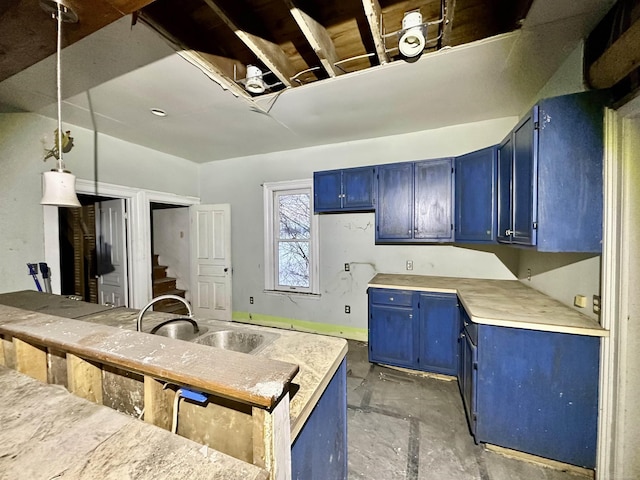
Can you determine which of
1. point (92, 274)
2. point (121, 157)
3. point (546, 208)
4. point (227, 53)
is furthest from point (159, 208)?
point (546, 208)

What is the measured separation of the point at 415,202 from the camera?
283 cm

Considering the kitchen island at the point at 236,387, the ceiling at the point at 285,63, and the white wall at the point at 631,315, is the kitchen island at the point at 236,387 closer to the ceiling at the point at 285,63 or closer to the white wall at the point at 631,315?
the ceiling at the point at 285,63

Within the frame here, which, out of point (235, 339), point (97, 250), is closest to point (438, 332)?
point (235, 339)

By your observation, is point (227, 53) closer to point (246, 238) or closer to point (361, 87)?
point (361, 87)

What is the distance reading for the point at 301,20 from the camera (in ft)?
4.69

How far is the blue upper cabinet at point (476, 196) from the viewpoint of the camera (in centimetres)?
229

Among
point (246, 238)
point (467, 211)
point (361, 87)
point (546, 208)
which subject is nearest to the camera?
point (546, 208)

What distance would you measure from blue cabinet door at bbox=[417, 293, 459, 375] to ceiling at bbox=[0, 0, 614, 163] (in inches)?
72.7

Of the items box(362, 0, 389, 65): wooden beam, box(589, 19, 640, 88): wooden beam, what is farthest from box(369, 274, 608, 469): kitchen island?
box(362, 0, 389, 65): wooden beam

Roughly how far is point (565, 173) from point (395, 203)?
1.52 m

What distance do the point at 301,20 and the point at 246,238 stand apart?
10.00 feet

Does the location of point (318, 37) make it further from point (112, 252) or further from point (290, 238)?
point (112, 252)

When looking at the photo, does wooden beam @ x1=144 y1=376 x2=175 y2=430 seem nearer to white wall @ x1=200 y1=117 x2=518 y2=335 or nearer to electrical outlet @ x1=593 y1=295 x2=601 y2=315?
electrical outlet @ x1=593 y1=295 x2=601 y2=315

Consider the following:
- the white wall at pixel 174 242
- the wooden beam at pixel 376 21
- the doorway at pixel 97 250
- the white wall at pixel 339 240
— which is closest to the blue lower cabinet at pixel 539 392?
the white wall at pixel 339 240
